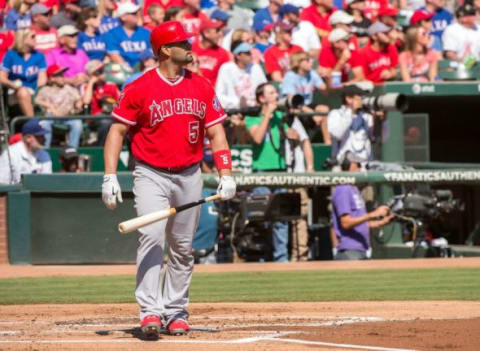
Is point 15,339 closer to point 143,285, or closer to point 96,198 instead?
point 143,285

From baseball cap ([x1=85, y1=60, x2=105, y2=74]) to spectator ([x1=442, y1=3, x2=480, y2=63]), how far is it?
537 centimetres

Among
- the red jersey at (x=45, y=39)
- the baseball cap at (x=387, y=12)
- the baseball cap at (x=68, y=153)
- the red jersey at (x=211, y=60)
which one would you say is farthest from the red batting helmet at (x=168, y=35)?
the baseball cap at (x=387, y=12)

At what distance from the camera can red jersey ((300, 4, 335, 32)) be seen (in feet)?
56.2

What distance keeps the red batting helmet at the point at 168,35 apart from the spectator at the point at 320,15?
1063 cm

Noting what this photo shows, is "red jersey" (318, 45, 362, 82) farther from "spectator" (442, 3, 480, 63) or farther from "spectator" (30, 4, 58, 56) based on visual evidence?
"spectator" (30, 4, 58, 56)

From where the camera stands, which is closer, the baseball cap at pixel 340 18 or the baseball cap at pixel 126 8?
the baseball cap at pixel 126 8

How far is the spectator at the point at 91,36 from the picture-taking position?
15336mm

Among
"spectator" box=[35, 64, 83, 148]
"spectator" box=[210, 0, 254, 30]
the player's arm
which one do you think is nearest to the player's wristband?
the player's arm

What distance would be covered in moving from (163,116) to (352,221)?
5.79 meters

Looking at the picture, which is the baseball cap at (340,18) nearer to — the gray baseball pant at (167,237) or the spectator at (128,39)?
the spectator at (128,39)

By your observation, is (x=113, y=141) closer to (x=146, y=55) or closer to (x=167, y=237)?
(x=167, y=237)

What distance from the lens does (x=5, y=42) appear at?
14.9 m

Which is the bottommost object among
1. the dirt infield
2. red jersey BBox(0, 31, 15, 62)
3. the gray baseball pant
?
the dirt infield

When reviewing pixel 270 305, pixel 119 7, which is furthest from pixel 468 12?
pixel 270 305
